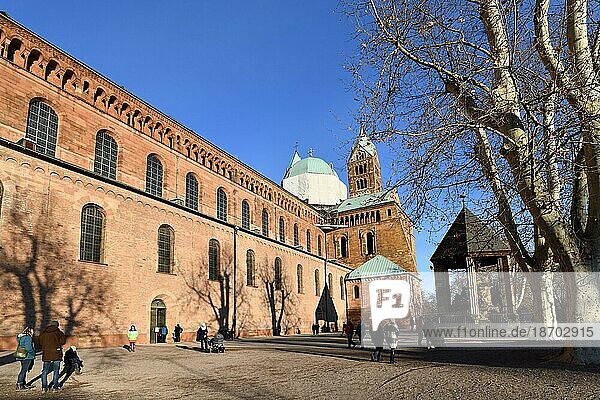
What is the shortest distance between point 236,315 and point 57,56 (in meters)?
19.3

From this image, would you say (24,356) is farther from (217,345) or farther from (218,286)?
(218,286)

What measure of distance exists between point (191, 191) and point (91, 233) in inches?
400

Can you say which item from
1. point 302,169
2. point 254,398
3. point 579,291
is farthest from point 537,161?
point 302,169

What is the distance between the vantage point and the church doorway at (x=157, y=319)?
24.5 metres

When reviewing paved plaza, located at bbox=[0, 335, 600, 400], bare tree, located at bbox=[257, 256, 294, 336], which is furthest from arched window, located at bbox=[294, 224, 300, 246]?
paved plaza, located at bbox=[0, 335, 600, 400]

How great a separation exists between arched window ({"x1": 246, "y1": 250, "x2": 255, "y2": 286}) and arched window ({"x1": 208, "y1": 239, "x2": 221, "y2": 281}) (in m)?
4.14

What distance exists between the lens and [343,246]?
203 ft

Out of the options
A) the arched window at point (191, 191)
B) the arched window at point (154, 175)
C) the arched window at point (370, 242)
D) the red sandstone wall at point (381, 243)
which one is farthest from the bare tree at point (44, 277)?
the arched window at point (370, 242)

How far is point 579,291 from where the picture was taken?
35.5ft

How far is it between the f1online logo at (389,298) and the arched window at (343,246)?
1978 cm

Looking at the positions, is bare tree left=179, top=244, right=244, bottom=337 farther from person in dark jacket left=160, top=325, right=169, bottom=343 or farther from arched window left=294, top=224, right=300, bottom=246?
arched window left=294, top=224, right=300, bottom=246

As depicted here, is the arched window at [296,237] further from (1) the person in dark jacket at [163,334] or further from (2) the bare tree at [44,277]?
(2) the bare tree at [44,277]

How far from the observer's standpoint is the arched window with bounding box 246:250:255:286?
35.2 metres

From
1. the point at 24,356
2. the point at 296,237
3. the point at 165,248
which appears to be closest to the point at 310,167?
the point at 296,237
